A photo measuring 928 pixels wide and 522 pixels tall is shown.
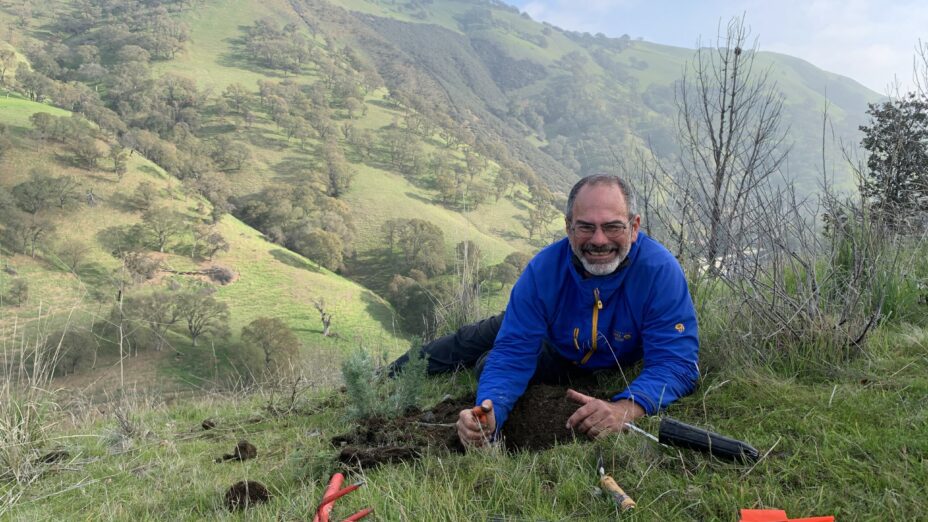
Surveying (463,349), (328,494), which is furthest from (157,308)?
(328,494)

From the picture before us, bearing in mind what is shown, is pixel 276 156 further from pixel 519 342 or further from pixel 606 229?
pixel 606 229

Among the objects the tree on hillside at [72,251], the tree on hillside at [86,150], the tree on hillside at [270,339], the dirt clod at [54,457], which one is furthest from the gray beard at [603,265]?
the tree on hillside at [86,150]

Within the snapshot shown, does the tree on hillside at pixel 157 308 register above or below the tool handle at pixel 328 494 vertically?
below

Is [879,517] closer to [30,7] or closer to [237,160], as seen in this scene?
[237,160]

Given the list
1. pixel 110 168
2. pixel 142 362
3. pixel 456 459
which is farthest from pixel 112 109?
pixel 456 459

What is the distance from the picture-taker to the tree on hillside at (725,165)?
4121 millimetres

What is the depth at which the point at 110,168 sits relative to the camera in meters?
63.8

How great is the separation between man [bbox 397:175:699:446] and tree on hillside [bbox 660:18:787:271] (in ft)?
4.00

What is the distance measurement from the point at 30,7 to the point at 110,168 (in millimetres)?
102219

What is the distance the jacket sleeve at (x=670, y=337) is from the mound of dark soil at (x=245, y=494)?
1.76m

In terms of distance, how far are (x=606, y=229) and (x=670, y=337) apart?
2.07 feet

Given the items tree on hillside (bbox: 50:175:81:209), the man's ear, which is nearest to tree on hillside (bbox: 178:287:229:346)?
tree on hillside (bbox: 50:175:81:209)

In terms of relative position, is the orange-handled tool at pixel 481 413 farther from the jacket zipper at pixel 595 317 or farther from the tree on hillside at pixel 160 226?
the tree on hillside at pixel 160 226

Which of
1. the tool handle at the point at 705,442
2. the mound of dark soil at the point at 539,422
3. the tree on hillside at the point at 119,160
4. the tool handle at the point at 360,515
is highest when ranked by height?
the tool handle at the point at 705,442
